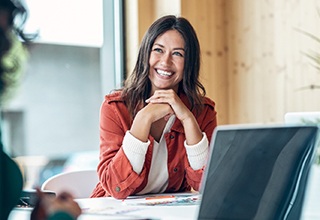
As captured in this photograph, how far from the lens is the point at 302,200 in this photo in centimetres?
131

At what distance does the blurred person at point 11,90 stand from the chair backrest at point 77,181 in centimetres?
157

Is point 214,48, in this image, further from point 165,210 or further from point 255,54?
point 165,210

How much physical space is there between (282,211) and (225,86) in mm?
2952

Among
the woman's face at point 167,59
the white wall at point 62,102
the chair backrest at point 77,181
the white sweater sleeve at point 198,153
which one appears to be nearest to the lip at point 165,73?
the woman's face at point 167,59

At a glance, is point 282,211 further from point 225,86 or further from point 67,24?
point 225,86

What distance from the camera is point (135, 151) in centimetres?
199

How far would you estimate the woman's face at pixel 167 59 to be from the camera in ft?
7.30

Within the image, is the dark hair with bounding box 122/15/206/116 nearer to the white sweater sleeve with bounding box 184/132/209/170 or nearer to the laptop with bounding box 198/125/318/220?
the white sweater sleeve with bounding box 184/132/209/170

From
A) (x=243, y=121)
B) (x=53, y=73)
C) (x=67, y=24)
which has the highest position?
(x=67, y=24)

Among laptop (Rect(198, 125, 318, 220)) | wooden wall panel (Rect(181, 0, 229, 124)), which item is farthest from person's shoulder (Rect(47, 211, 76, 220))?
wooden wall panel (Rect(181, 0, 229, 124))

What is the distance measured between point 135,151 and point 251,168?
2.85 feet

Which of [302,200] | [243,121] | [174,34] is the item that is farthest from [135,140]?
[243,121]

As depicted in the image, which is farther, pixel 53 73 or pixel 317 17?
pixel 53 73

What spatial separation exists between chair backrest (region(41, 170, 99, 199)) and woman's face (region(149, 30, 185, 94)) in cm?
47
